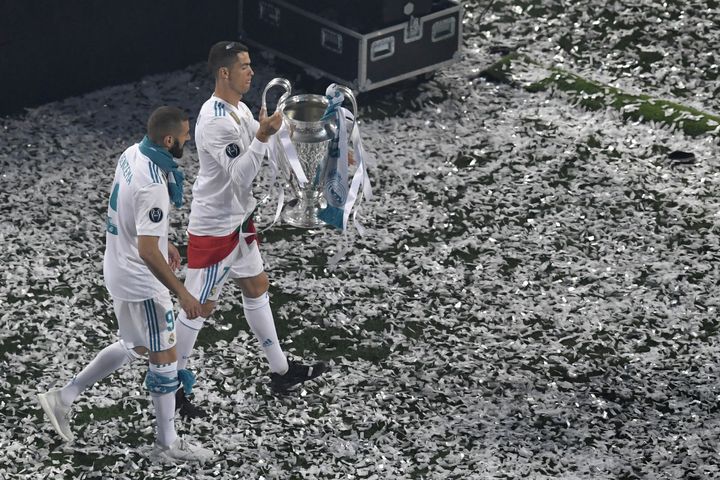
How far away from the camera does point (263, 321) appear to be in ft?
33.2

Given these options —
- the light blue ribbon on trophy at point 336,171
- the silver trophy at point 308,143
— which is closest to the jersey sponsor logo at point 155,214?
the silver trophy at point 308,143

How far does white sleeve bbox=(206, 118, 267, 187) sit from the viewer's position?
9.30m

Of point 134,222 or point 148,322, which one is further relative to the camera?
point 148,322

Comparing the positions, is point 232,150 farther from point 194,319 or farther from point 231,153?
point 194,319

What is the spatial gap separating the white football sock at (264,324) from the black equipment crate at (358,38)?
5092mm

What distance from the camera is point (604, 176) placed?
13445 millimetres

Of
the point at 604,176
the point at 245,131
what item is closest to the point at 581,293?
the point at 604,176

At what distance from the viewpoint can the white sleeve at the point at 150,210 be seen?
884cm

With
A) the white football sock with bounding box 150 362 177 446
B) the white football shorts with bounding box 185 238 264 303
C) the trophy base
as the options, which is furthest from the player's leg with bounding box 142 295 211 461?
the trophy base

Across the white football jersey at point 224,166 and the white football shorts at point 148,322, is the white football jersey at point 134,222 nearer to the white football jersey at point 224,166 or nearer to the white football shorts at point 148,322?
the white football shorts at point 148,322

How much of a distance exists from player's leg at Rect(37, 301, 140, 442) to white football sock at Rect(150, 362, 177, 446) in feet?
0.80

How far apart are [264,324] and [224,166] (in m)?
1.33

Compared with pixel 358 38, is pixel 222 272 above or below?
above

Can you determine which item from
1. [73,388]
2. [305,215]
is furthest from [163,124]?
[73,388]
